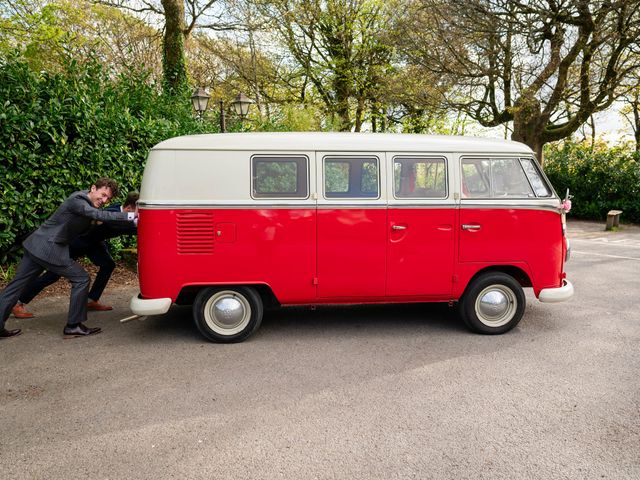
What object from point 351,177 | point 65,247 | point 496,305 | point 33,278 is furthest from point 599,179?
point 33,278

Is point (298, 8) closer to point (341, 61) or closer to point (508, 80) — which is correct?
point (341, 61)

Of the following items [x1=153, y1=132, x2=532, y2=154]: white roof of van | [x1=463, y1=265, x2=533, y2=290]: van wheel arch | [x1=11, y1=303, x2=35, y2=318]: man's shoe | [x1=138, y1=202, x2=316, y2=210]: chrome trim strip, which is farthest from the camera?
[x1=11, y1=303, x2=35, y2=318]: man's shoe

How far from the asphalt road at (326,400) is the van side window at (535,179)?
161cm

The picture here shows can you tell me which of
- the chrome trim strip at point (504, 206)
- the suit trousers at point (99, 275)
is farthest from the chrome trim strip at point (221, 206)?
the chrome trim strip at point (504, 206)

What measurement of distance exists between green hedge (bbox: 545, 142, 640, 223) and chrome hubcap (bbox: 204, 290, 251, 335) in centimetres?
1696

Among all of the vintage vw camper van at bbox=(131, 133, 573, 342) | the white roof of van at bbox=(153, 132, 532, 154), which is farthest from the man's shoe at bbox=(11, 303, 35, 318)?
the white roof of van at bbox=(153, 132, 532, 154)

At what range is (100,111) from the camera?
315 inches

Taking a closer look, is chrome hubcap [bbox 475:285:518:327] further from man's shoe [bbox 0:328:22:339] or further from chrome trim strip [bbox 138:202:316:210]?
man's shoe [bbox 0:328:22:339]

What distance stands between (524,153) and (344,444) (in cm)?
393

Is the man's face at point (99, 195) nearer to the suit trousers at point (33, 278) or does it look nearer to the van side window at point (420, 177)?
the suit trousers at point (33, 278)

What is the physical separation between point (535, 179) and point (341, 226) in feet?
7.56

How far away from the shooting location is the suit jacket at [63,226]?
202 inches

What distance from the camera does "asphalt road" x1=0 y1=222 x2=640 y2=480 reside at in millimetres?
3025

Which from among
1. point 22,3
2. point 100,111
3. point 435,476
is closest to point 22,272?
point 100,111
